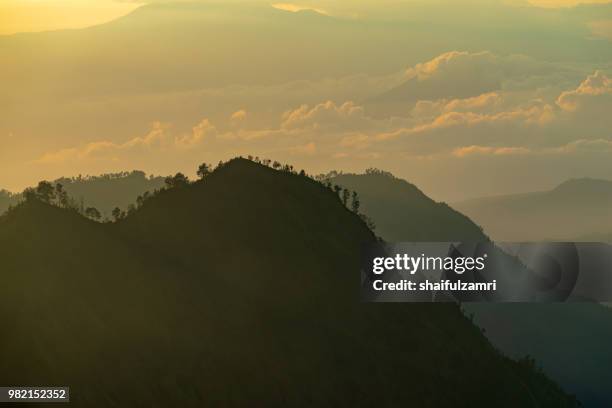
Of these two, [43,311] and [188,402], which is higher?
[43,311]

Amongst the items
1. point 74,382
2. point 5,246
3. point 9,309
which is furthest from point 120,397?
point 5,246

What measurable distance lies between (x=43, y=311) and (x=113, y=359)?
13524mm

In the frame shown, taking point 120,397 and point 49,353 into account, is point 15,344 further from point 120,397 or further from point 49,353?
point 120,397

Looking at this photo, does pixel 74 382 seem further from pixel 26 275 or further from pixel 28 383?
pixel 26 275

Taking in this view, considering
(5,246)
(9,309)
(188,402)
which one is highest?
(5,246)

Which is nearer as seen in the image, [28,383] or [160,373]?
[28,383]

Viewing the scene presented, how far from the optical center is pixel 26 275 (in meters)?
195

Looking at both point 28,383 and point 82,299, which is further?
point 82,299

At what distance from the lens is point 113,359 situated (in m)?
Result: 189

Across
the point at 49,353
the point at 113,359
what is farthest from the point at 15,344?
the point at 113,359

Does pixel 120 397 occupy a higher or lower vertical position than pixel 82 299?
lower

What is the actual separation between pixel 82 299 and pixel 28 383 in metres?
26.9

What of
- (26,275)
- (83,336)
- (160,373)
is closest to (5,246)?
(26,275)

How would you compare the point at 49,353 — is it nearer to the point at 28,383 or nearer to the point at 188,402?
the point at 28,383
